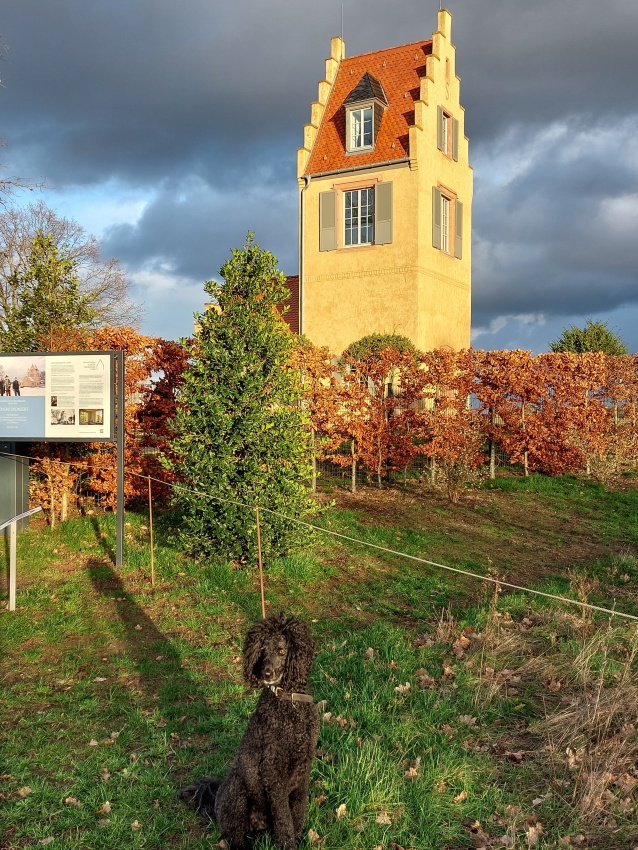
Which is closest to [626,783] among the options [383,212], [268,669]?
[268,669]

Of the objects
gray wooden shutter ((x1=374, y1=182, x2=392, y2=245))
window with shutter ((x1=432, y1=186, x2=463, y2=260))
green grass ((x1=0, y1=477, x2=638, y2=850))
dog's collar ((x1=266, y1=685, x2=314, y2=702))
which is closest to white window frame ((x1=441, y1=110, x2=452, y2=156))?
window with shutter ((x1=432, y1=186, x2=463, y2=260))

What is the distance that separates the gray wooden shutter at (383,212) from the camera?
25.0 meters

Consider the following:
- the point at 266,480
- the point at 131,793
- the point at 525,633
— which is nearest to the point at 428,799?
the point at 131,793

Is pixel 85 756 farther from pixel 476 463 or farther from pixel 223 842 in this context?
pixel 476 463

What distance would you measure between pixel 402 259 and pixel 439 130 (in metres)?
5.39

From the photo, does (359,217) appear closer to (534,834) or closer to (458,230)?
(458,230)

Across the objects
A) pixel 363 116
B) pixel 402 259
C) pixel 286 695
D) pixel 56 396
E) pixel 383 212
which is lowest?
pixel 286 695

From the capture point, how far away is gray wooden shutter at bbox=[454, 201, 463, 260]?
90.3 ft

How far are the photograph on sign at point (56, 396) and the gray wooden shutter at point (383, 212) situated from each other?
16.7 meters

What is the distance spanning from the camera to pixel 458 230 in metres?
27.7

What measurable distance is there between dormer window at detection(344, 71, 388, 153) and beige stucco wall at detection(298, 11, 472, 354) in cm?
124

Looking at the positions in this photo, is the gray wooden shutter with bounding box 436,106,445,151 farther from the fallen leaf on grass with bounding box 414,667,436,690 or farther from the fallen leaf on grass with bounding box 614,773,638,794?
the fallen leaf on grass with bounding box 614,773,638,794

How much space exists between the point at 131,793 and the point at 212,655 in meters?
2.41

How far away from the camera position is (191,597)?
8648mm
